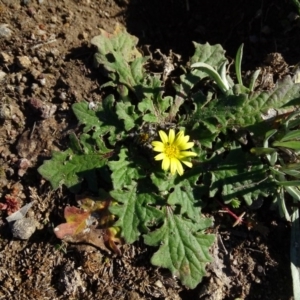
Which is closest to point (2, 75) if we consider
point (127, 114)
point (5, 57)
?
point (5, 57)

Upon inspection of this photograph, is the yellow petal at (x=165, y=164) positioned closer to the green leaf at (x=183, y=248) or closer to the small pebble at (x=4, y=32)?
the green leaf at (x=183, y=248)

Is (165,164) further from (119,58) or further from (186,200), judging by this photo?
(119,58)

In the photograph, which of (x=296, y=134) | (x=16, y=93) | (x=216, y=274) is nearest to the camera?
(x=296, y=134)

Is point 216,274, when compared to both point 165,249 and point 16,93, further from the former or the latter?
point 16,93

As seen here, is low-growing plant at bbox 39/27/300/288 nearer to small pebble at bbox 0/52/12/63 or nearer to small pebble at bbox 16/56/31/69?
small pebble at bbox 16/56/31/69

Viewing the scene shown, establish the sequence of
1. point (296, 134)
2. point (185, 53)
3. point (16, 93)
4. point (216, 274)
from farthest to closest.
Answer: point (185, 53) < point (16, 93) < point (216, 274) < point (296, 134)

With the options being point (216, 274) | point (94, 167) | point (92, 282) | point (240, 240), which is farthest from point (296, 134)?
point (92, 282)

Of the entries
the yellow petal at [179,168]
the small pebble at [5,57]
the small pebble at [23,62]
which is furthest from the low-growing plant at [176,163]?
the small pebble at [5,57]

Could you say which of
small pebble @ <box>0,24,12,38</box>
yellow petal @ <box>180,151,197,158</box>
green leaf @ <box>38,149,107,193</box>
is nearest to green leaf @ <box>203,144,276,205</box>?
yellow petal @ <box>180,151,197,158</box>

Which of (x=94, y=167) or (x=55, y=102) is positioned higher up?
(x=55, y=102)
